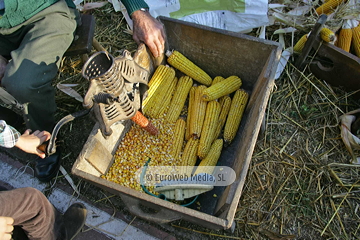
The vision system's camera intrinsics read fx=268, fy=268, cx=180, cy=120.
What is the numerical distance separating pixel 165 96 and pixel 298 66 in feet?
5.70

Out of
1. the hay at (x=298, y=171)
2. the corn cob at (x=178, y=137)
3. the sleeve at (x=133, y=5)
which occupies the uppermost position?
the sleeve at (x=133, y=5)

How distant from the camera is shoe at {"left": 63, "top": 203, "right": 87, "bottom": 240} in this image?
2.60 m

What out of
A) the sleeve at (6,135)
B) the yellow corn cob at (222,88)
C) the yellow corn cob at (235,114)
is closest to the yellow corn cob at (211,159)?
the yellow corn cob at (235,114)

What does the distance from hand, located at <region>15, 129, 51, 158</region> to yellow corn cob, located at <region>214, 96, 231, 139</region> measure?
5.59ft

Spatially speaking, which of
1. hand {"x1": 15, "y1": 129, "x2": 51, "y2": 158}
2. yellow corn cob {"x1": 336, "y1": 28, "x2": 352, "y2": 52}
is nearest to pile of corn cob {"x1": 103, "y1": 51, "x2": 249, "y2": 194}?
hand {"x1": 15, "y1": 129, "x2": 51, "y2": 158}

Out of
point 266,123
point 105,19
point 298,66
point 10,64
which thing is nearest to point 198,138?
point 266,123

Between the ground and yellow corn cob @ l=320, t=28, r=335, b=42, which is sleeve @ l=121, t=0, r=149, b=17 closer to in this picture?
the ground

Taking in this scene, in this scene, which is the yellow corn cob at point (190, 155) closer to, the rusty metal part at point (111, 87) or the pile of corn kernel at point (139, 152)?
the pile of corn kernel at point (139, 152)

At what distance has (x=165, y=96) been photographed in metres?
2.95

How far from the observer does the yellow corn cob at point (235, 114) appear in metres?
2.72

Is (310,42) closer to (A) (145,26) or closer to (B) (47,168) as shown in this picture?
(A) (145,26)

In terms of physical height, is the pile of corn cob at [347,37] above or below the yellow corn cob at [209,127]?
above

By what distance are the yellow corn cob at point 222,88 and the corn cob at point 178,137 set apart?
36cm

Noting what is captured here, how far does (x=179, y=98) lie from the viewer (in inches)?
116
